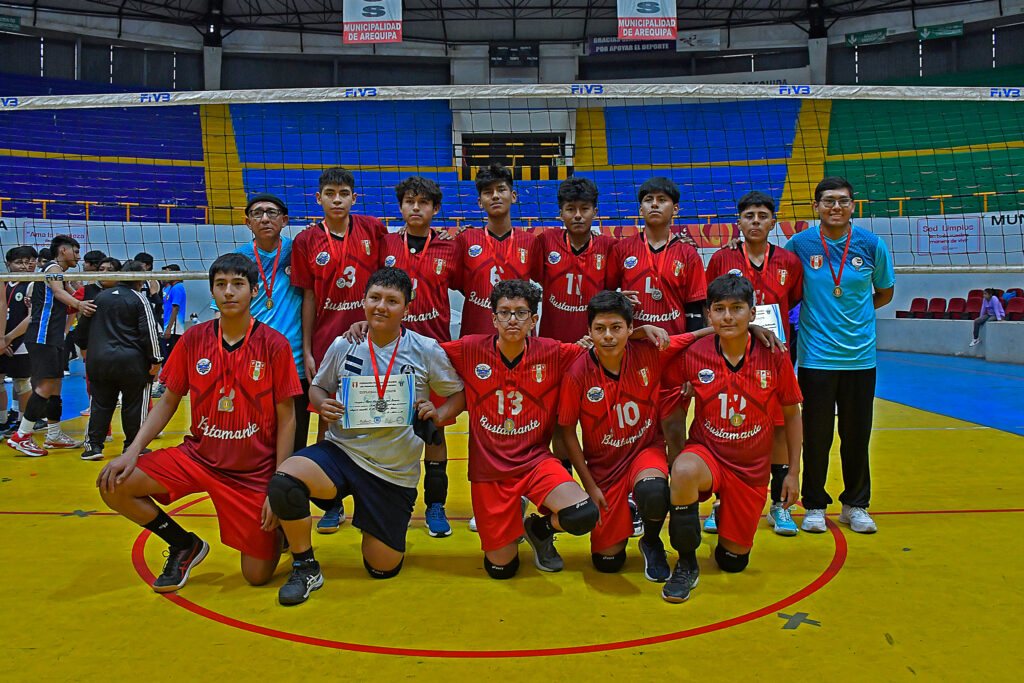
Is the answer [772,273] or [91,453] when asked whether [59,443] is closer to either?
[91,453]

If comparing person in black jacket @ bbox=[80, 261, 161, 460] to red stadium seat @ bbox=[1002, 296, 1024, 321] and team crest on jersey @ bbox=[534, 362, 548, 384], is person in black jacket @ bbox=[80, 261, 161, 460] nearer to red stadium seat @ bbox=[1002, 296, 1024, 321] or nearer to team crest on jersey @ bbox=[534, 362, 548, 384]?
team crest on jersey @ bbox=[534, 362, 548, 384]

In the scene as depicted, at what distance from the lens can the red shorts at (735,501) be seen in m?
3.15

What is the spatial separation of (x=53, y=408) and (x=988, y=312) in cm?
1508

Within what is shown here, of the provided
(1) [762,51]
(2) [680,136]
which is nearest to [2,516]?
(2) [680,136]

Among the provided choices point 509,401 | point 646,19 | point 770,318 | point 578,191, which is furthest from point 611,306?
point 646,19

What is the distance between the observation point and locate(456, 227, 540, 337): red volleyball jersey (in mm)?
3947

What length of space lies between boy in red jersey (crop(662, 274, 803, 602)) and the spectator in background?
1165 centimetres

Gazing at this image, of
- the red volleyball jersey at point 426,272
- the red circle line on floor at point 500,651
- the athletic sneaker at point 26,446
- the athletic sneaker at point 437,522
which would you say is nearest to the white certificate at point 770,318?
the red circle line on floor at point 500,651

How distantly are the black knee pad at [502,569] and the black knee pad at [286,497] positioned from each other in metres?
0.91

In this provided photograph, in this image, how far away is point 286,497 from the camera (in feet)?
9.61

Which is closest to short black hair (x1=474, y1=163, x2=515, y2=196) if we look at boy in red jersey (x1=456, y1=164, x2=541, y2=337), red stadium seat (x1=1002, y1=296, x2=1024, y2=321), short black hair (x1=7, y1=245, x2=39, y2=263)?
boy in red jersey (x1=456, y1=164, x2=541, y2=337)

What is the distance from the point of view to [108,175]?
18141mm

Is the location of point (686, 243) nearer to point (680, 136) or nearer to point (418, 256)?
point (418, 256)

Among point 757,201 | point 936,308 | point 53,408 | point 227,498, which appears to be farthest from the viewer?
point 936,308
